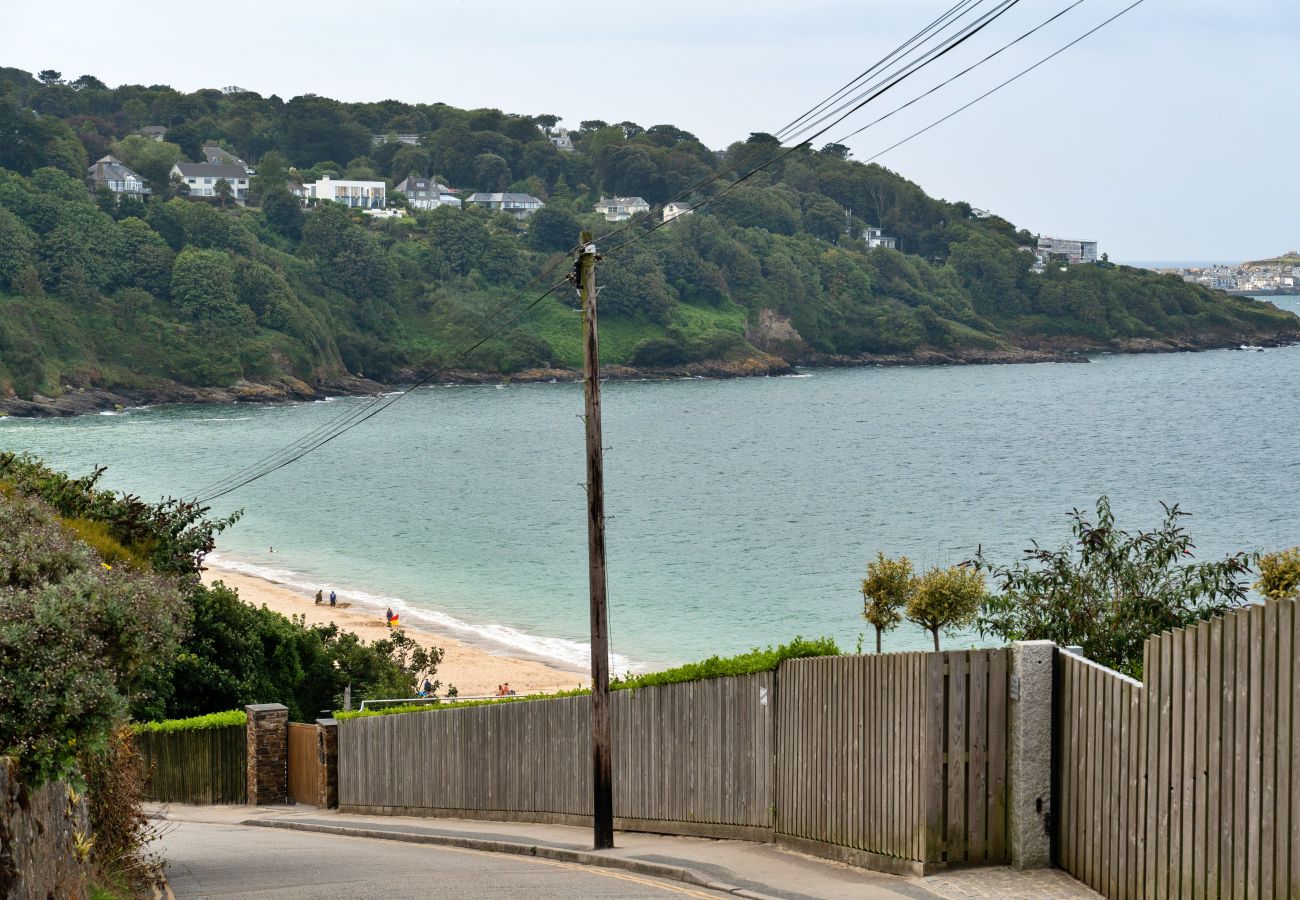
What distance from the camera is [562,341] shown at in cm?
16900

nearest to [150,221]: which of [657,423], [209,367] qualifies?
[209,367]

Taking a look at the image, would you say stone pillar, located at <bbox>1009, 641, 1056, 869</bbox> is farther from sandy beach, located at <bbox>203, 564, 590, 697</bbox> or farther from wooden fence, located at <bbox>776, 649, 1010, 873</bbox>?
sandy beach, located at <bbox>203, 564, 590, 697</bbox>

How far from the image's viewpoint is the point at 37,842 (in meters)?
6.84

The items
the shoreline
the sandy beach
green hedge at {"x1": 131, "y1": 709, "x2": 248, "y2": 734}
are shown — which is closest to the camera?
green hedge at {"x1": 131, "y1": 709, "x2": 248, "y2": 734}

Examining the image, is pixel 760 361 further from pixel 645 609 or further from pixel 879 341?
pixel 645 609

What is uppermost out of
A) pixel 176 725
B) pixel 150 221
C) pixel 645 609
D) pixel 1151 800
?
pixel 150 221

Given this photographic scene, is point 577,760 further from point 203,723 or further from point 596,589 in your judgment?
point 203,723

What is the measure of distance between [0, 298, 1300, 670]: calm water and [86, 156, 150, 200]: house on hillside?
1908 inches

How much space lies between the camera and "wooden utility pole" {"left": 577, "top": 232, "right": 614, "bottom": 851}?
13.1 metres

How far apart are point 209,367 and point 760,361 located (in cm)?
6616

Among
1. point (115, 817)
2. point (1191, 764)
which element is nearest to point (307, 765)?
point (115, 817)

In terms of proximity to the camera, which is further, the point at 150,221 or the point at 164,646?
the point at 150,221

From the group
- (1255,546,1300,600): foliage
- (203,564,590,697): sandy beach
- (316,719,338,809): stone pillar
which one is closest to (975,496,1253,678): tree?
(1255,546,1300,600): foliage

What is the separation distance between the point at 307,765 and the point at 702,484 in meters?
76.9
